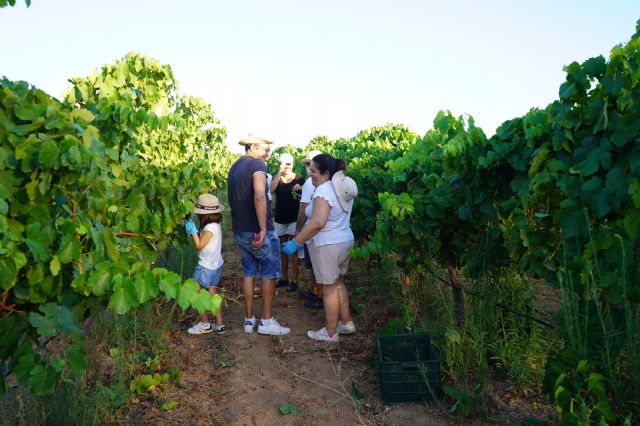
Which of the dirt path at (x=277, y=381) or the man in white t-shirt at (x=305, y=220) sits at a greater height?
the man in white t-shirt at (x=305, y=220)

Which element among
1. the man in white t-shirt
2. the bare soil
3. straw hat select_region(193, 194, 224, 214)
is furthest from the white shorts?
straw hat select_region(193, 194, 224, 214)

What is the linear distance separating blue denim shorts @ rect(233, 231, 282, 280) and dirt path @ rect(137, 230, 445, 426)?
726 mm

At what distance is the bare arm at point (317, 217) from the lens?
4852mm

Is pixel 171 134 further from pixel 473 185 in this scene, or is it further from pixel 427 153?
pixel 473 185

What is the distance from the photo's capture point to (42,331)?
7.09 feet

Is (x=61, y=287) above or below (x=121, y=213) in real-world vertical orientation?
below

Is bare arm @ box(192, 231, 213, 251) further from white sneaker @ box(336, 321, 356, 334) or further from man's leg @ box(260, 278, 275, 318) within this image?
white sneaker @ box(336, 321, 356, 334)

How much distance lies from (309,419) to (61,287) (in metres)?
2.18

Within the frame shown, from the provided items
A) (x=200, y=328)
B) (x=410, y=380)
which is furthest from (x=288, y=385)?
(x=200, y=328)

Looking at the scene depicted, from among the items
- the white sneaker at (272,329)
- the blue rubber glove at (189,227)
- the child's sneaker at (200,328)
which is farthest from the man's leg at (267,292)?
the blue rubber glove at (189,227)

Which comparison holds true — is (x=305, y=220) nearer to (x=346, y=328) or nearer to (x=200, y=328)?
(x=346, y=328)

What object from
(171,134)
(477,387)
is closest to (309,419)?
(477,387)

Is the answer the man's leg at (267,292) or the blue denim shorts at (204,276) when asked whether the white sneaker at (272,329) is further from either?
the blue denim shorts at (204,276)

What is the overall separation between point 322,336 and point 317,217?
1.36m
